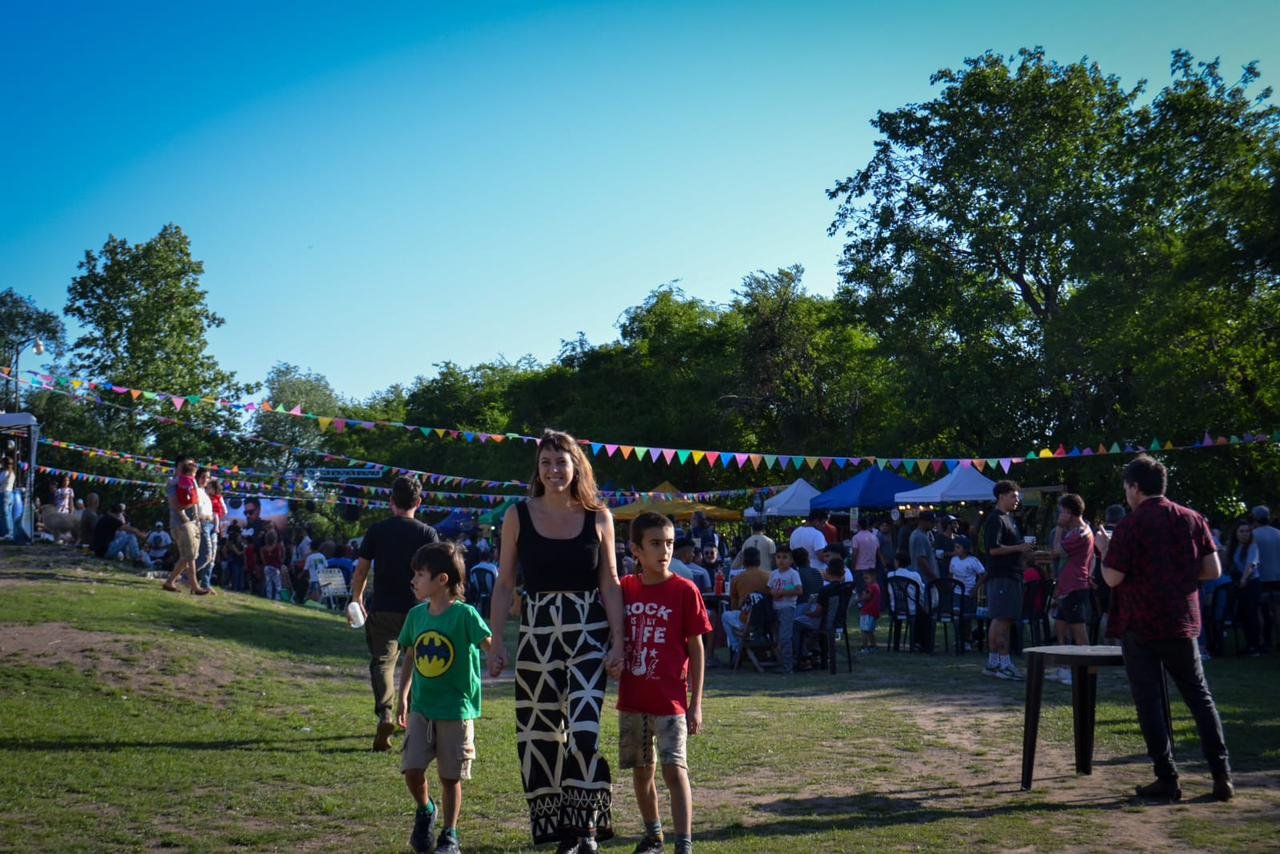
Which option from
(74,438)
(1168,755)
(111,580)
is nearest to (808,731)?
(1168,755)

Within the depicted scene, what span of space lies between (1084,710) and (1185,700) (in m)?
0.76

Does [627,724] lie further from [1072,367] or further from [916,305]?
[916,305]

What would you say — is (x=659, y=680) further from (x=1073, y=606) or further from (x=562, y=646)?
(x=1073, y=606)

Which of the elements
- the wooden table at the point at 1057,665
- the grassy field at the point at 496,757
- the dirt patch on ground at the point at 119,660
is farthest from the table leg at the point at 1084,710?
the dirt patch on ground at the point at 119,660

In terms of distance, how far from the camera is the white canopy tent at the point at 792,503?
85.2 ft

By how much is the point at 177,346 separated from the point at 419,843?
4456 cm

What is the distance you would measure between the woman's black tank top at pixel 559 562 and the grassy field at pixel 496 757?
138 cm

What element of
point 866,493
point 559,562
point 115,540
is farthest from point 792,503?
point 559,562

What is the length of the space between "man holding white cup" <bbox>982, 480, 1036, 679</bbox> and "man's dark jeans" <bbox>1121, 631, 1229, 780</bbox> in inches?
177

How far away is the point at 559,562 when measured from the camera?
15.5 ft

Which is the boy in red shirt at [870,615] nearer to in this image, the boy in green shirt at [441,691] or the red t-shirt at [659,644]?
the boy in green shirt at [441,691]

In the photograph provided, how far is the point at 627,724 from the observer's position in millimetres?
4789

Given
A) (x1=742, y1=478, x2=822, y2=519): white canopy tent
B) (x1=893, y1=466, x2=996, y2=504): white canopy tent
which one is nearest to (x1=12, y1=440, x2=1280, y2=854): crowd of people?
(x1=893, y1=466, x2=996, y2=504): white canopy tent

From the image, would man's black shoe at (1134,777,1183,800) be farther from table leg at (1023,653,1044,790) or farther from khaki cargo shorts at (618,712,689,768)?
khaki cargo shorts at (618,712,689,768)
